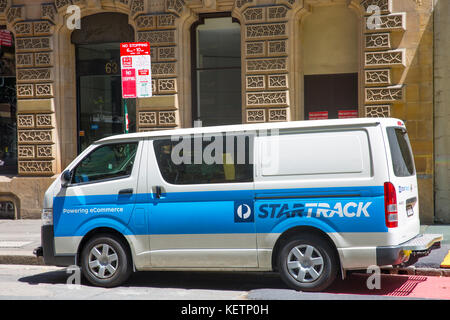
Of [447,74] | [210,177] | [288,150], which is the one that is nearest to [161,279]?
[210,177]

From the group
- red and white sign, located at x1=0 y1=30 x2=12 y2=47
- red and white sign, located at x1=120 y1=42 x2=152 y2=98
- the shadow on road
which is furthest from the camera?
red and white sign, located at x1=0 y1=30 x2=12 y2=47

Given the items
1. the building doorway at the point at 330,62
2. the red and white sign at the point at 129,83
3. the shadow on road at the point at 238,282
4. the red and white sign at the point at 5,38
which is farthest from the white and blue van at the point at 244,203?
the red and white sign at the point at 5,38

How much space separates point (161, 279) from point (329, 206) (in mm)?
2933

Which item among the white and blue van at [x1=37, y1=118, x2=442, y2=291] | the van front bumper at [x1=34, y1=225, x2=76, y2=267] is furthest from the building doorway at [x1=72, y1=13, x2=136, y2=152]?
the white and blue van at [x1=37, y1=118, x2=442, y2=291]

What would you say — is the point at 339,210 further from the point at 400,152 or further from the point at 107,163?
the point at 107,163

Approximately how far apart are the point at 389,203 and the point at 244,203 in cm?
173

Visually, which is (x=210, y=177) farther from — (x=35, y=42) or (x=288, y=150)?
(x=35, y=42)

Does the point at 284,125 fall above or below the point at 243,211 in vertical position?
above

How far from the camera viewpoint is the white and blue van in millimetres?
7203

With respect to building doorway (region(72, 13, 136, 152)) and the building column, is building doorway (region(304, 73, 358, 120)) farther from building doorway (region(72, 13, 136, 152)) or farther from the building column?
the building column

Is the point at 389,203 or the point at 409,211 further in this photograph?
the point at 409,211

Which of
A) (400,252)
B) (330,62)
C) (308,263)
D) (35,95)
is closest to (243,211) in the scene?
(308,263)

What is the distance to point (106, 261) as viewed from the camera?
8.25 m

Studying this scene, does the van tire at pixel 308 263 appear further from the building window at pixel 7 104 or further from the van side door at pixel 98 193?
the building window at pixel 7 104
